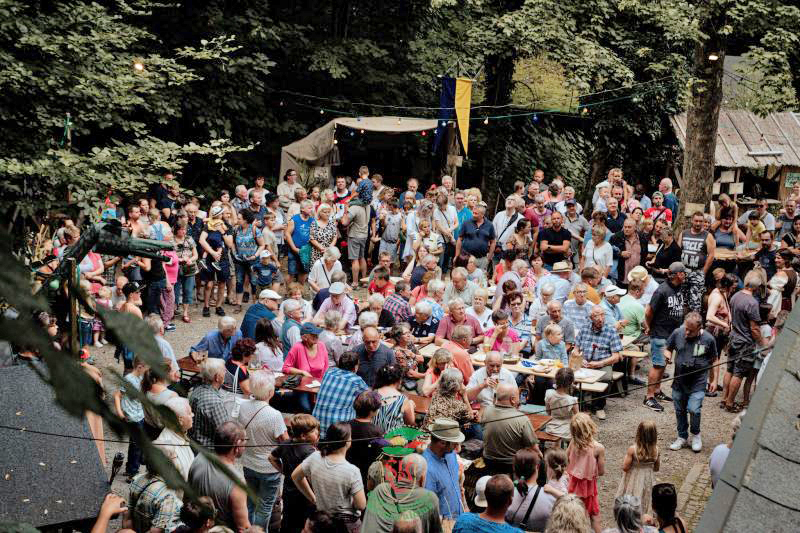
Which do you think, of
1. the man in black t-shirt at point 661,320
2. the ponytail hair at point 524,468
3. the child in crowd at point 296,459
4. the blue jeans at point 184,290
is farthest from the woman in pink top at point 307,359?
the blue jeans at point 184,290

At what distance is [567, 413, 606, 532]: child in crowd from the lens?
6.77m

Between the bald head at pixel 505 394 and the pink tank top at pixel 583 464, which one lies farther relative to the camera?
the bald head at pixel 505 394

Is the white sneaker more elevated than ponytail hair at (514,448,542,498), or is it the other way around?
ponytail hair at (514,448,542,498)

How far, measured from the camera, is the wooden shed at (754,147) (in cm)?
2234

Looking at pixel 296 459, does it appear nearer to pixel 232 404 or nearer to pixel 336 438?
pixel 336 438

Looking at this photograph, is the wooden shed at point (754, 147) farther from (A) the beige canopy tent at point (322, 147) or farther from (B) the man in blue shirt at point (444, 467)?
(B) the man in blue shirt at point (444, 467)

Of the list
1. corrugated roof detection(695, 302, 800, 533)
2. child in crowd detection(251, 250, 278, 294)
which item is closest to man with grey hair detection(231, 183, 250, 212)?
child in crowd detection(251, 250, 278, 294)

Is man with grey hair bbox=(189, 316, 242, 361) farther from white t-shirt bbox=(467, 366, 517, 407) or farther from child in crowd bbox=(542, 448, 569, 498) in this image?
child in crowd bbox=(542, 448, 569, 498)

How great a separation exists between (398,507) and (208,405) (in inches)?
86.9

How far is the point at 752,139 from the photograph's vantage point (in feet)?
75.7

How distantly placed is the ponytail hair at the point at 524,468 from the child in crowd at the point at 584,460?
677 mm

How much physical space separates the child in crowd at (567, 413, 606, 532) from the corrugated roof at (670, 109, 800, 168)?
54.2ft

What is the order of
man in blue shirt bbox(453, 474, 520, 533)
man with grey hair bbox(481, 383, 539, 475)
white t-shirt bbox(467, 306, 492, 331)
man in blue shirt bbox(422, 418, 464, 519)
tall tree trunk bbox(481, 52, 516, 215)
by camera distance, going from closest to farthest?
man in blue shirt bbox(453, 474, 520, 533) → man in blue shirt bbox(422, 418, 464, 519) → man with grey hair bbox(481, 383, 539, 475) → white t-shirt bbox(467, 306, 492, 331) → tall tree trunk bbox(481, 52, 516, 215)

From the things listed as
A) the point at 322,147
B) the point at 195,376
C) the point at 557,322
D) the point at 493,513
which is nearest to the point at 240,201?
the point at 322,147
